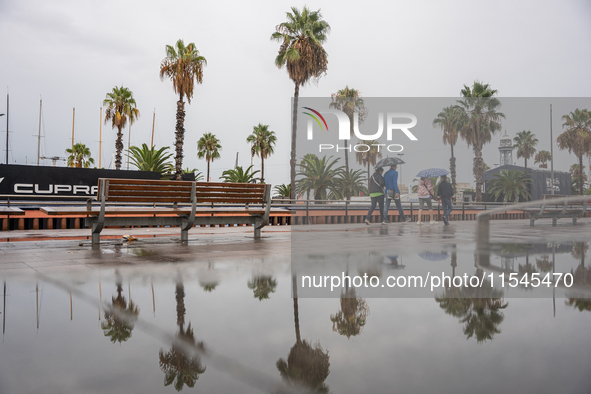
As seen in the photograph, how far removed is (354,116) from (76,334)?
38.5 metres

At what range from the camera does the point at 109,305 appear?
307cm

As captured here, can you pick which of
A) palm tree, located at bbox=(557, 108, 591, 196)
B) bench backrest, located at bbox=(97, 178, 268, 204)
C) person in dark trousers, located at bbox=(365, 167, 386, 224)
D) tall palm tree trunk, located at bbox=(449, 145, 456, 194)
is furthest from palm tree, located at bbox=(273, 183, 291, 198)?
palm tree, located at bbox=(557, 108, 591, 196)

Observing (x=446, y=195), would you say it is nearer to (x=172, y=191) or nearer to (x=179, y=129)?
(x=172, y=191)

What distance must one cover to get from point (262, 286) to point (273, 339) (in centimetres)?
130

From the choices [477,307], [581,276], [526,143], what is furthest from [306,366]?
[526,143]

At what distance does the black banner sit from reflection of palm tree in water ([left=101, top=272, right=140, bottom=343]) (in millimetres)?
12635

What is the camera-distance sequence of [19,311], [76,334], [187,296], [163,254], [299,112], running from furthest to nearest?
[299,112], [163,254], [187,296], [19,311], [76,334]

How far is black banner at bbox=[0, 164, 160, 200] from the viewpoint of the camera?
49.0 feet

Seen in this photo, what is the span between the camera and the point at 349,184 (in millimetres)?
35125

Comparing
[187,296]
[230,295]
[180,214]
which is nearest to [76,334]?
[187,296]

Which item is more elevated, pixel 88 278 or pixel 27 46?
pixel 27 46

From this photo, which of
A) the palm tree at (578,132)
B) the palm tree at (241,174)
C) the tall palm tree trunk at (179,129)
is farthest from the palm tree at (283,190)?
the palm tree at (578,132)

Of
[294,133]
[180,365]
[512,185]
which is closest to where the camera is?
[180,365]

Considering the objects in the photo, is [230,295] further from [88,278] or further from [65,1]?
[65,1]
